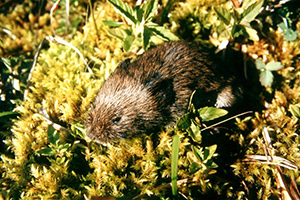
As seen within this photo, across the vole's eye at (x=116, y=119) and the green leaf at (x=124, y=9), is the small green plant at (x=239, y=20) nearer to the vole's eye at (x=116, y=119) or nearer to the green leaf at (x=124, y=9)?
the green leaf at (x=124, y=9)

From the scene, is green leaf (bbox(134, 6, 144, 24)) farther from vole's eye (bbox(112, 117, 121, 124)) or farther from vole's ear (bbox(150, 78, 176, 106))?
vole's eye (bbox(112, 117, 121, 124))

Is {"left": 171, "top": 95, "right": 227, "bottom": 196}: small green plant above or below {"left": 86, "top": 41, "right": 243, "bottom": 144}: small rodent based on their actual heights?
below

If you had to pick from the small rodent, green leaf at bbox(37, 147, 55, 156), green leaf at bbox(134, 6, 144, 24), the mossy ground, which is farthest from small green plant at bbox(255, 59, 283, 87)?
green leaf at bbox(37, 147, 55, 156)

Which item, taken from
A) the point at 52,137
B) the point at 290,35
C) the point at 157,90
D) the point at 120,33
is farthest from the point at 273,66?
the point at 52,137

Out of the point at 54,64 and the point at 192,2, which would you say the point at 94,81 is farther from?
the point at 192,2

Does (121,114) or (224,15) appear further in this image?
(224,15)

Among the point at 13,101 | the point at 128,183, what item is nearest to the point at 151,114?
the point at 128,183

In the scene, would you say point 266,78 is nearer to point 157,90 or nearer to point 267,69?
point 267,69
